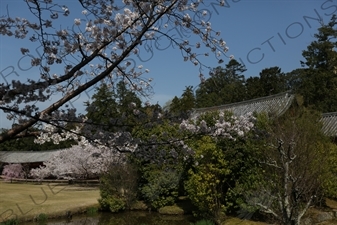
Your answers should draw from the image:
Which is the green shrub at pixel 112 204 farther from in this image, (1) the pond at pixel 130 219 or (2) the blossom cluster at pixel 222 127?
(2) the blossom cluster at pixel 222 127

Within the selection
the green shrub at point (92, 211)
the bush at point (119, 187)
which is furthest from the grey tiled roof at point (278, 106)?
the green shrub at point (92, 211)

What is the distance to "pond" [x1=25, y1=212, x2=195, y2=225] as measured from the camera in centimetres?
1183

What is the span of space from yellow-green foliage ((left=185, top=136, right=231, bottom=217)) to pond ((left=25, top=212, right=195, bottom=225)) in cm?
108

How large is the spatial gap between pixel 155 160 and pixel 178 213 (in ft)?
34.0

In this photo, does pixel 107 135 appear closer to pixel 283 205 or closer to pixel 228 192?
pixel 283 205

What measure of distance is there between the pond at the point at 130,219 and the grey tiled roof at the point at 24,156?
61.0 feet

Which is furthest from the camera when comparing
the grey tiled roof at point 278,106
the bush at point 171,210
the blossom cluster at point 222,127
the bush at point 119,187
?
the grey tiled roof at point 278,106

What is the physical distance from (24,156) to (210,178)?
84.3 feet

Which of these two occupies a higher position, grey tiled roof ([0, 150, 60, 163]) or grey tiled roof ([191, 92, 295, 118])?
grey tiled roof ([0, 150, 60, 163])

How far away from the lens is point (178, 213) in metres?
13.0

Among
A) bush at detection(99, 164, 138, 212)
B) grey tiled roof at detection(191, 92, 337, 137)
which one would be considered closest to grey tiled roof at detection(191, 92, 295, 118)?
grey tiled roof at detection(191, 92, 337, 137)

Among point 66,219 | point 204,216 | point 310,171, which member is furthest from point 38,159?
point 310,171

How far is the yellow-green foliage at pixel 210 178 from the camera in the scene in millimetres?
10555

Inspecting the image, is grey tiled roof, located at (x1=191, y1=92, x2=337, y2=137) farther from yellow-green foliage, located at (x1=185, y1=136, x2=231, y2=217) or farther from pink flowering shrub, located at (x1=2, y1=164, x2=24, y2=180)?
pink flowering shrub, located at (x1=2, y1=164, x2=24, y2=180)
